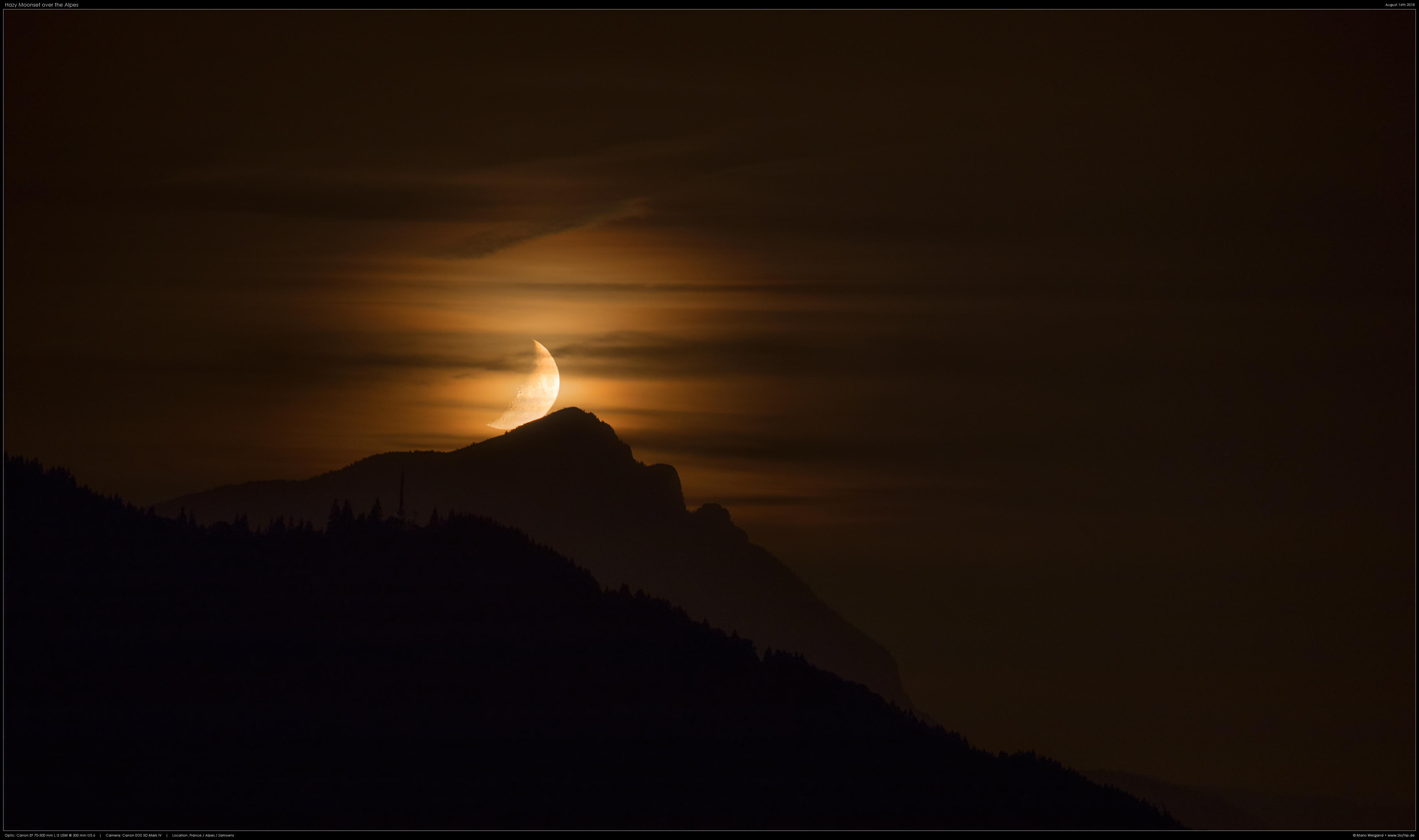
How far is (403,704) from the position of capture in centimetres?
10988

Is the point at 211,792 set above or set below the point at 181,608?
below

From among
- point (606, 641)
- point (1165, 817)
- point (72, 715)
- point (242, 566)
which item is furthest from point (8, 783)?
point (1165, 817)

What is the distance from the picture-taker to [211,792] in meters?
94.1

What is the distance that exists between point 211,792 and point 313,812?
7045 mm

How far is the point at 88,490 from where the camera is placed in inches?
4798

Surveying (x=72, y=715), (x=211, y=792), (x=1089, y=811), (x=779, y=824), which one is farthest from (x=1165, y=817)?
(x=72, y=715)

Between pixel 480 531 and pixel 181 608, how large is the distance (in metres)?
31.8

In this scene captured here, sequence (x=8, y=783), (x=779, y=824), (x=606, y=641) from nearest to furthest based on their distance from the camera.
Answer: (x=8, y=783)
(x=779, y=824)
(x=606, y=641)

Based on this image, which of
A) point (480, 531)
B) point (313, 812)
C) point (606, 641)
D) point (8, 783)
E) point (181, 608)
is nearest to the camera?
point (8, 783)

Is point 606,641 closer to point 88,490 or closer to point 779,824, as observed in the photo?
point 779,824

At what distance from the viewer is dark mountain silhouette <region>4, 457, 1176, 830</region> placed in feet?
318

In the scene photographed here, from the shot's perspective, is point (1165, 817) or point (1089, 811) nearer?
point (1089, 811)

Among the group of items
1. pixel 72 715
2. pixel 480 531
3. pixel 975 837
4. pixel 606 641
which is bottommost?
pixel 975 837

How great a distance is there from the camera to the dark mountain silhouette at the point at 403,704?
318 feet
